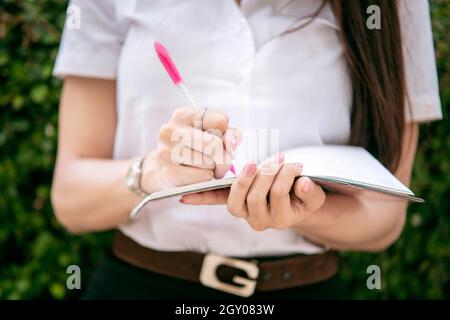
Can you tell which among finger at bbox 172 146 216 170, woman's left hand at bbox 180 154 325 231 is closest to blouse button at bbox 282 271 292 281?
woman's left hand at bbox 180 154 325 231

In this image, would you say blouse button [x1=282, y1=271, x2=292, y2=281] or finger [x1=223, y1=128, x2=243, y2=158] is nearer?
finger [x1=223, y1=128, x2=243, y2=158]

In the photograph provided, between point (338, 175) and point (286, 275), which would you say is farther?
point (286, 275)

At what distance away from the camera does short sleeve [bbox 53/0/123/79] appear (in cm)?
95

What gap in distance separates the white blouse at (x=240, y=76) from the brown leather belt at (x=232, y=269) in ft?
0.06

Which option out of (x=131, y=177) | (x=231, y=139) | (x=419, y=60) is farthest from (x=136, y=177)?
(x=419, y=60)

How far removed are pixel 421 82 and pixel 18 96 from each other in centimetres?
94

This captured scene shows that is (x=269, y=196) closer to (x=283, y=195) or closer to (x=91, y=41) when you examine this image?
(x=283, y=195)

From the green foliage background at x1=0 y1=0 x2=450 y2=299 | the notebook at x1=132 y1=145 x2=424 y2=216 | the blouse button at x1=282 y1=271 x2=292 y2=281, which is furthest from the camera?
the green foliage background at x1=0 y1=0 x2=450 y2=299

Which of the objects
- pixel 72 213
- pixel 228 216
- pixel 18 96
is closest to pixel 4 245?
pixel 18 96

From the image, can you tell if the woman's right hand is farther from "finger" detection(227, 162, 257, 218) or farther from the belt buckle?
the belt buckle

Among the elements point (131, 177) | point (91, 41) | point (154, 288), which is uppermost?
point (91, 41)

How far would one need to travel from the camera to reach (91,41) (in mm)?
958

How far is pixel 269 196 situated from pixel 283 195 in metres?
0.03
